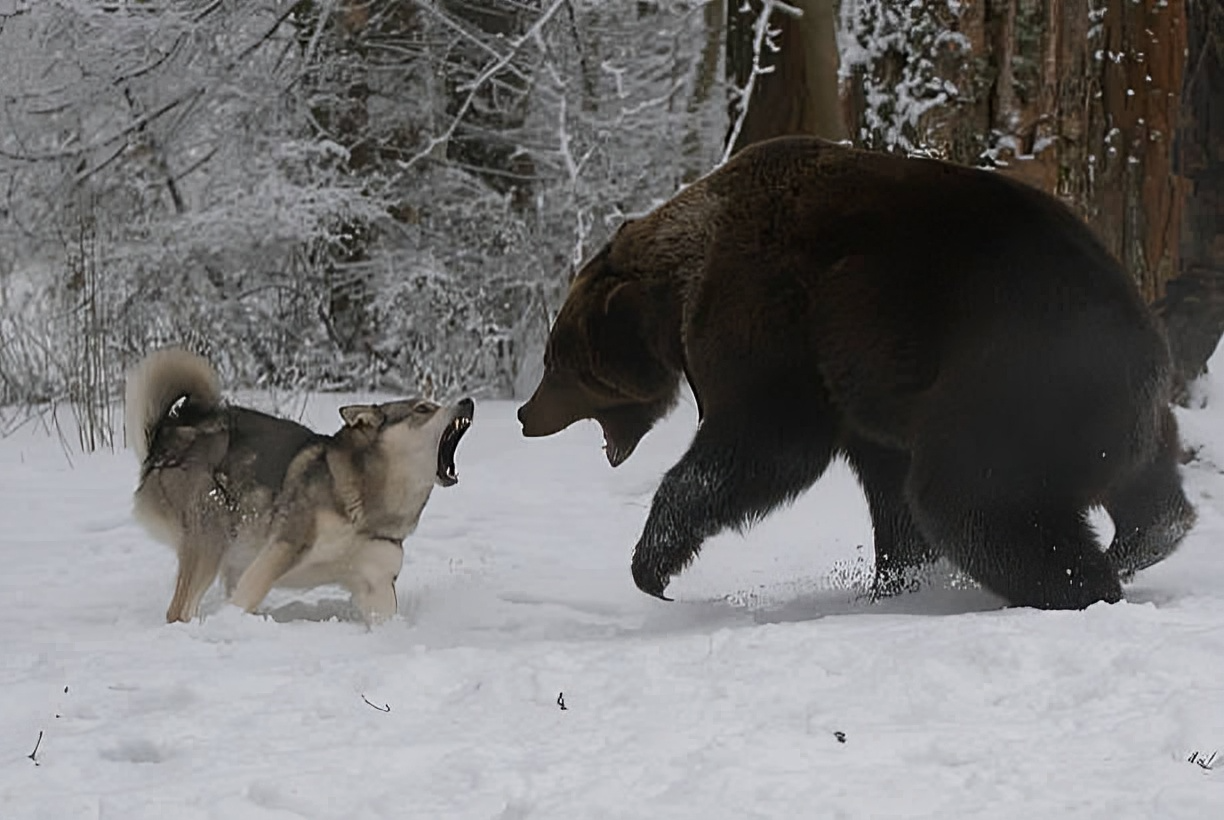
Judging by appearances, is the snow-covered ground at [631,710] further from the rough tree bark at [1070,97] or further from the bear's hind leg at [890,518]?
the rough tree bark at [1070,97]

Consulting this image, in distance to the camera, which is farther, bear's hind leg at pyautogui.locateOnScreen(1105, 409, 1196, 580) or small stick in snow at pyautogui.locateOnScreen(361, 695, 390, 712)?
bear's hind leg at pyautogui.locateOnScreen(1105, 409, 1196, 580)

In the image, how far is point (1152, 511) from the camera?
527cm

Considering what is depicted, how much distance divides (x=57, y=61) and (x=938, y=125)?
7991mm

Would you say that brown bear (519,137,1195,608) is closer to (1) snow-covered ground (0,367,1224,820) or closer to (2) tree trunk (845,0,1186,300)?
(1) snow-covered ground (0,367,1224,820)

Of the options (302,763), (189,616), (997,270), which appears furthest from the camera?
(189,616)

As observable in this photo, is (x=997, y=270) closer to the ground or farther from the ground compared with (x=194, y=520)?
farther from the ground

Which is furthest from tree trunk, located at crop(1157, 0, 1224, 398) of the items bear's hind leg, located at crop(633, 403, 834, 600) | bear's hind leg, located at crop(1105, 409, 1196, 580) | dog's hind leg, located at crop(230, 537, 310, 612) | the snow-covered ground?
dog's hind leg, located at crop(230, 537, 310, 612)

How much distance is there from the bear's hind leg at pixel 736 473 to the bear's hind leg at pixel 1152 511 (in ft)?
3.27

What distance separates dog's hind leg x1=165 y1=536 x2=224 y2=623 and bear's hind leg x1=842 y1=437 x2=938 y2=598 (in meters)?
2.32

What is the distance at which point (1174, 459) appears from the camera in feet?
17.3

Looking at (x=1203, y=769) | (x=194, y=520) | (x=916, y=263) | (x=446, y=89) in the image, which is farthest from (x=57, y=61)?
(x=1203, y=769)

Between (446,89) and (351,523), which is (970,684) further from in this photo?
(446,89)

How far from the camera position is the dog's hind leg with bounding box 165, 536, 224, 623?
18.5ft

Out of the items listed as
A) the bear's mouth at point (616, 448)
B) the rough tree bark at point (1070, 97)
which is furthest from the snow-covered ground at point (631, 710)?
the rough tree bark at point (1070, 97)
